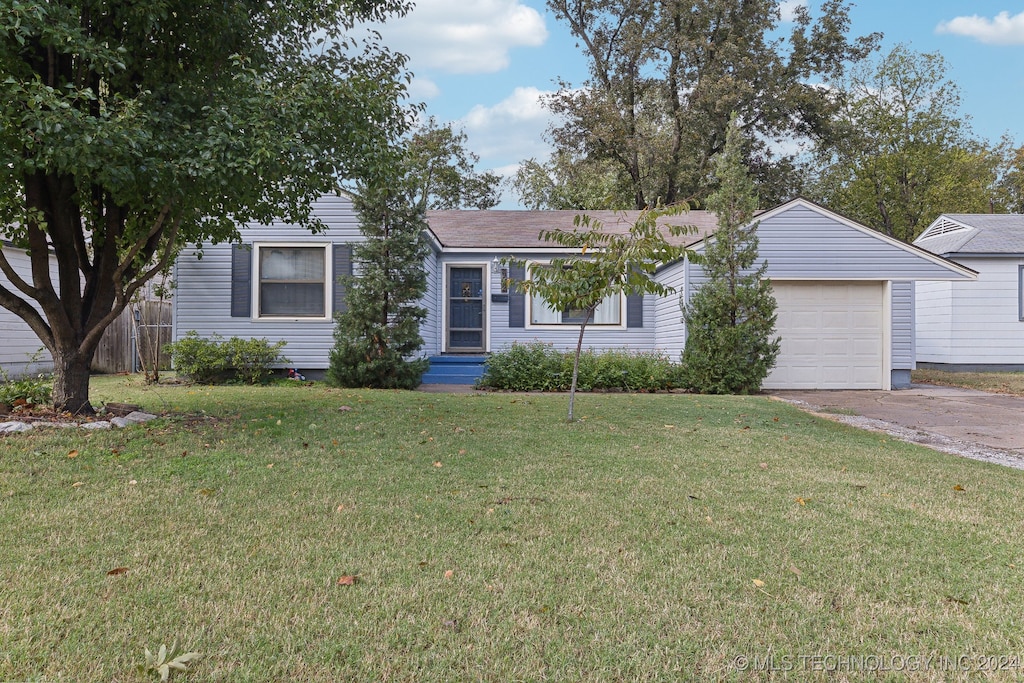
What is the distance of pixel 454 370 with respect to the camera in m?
12.2

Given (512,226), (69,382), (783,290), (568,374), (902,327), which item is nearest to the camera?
(69,382)

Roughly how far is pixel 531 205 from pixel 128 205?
22551 millimetres

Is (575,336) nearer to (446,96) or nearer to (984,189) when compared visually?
(446,96)

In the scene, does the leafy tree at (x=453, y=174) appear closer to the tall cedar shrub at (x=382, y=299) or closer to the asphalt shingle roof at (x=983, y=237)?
the tall cedar shrub at (x=382, y=299)

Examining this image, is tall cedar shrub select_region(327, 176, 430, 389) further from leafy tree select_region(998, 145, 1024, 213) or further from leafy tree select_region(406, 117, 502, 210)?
leafy tree select_region(998, 145, 1024, 213)

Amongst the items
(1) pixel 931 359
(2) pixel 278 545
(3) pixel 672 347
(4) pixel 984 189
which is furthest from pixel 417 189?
(4) pixel 984 189

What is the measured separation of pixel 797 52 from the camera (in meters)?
21.1

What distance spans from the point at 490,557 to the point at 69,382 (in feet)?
17.8

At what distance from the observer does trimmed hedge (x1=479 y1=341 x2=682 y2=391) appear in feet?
35.6

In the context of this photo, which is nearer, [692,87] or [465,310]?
[465,310]

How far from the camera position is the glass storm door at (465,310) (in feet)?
44.9

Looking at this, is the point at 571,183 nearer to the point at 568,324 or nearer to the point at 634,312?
the point at 634,312

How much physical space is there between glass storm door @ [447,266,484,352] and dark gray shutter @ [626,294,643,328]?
128 inches

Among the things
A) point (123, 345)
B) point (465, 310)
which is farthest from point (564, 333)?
point (123, 345)
